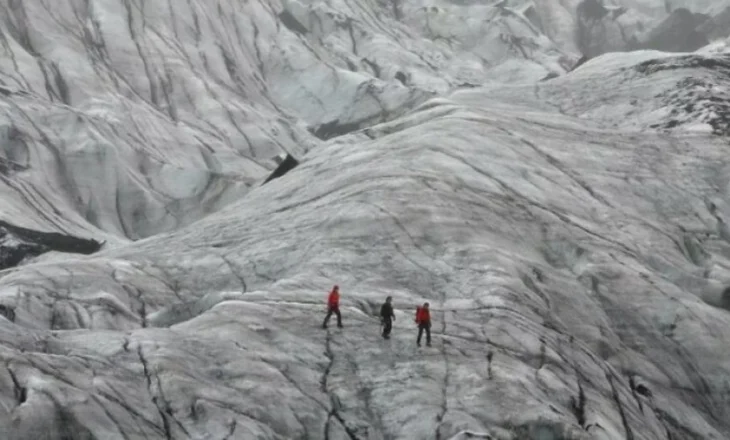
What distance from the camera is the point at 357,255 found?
35.3m

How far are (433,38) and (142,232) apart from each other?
51.4 meters

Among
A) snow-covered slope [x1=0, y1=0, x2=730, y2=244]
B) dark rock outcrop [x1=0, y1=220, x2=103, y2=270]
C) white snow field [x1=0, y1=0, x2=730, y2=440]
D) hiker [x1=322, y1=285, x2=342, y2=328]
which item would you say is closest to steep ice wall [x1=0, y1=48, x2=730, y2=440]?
white snow field [x1=0, y1=0, x2=730, y2=440]

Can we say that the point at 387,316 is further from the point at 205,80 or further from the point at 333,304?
the point at 205,80

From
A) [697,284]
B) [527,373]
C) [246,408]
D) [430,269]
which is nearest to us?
[246,408]

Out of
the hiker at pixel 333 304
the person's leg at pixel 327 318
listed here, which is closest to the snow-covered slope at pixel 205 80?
the person's leg at pixel 327 318

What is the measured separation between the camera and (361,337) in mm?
28797

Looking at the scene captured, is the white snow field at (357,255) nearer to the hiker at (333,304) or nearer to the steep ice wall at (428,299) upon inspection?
the steep ice wall at (428,299)

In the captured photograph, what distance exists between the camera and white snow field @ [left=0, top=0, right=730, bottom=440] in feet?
82.4

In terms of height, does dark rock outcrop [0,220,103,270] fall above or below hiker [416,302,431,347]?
below

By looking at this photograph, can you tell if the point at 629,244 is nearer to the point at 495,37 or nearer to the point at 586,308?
the point at 586,308

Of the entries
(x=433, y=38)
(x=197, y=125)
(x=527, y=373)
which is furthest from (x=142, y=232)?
(x=433, y=38)

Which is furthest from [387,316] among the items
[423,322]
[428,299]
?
[428,299]

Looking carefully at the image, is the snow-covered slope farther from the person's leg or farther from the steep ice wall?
the person's leg

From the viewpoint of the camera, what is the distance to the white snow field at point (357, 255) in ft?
82.4
